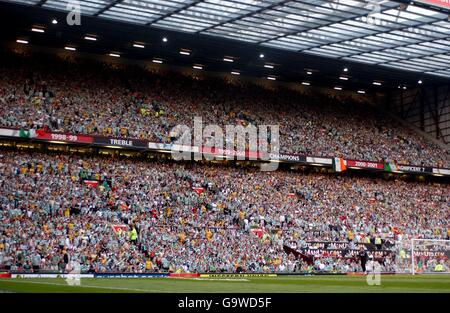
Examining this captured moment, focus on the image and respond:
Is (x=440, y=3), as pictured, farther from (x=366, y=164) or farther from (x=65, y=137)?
(x=65, y=137)

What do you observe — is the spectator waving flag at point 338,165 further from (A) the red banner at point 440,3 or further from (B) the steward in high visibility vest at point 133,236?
(B) the steward in high visibility vest at point 133,236

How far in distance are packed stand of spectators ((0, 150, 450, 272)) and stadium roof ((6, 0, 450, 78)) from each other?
10756 millimetres

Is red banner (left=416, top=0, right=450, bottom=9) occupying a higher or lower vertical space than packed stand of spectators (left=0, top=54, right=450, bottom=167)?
higher

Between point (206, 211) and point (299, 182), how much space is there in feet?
39.6

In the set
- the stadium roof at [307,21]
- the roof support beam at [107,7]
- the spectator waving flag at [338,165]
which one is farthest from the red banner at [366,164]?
the roof support beam at [107,7]

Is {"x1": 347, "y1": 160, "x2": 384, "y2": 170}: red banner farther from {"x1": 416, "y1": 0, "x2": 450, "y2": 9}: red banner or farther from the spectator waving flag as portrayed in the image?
{"x1": 416, "y1": 0, "x2": 450, "y2": 9}: red banner

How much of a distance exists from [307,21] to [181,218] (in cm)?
1588

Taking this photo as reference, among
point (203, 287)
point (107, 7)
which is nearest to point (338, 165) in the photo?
point (107, 7)

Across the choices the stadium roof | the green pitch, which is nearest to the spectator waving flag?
the stadium roof

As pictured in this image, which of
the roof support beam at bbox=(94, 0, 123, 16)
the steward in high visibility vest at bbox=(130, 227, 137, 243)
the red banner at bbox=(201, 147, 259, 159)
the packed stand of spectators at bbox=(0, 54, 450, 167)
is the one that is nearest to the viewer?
the roof support beam at bbox=(94, 0, 123, 16)

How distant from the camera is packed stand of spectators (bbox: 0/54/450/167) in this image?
173 ft

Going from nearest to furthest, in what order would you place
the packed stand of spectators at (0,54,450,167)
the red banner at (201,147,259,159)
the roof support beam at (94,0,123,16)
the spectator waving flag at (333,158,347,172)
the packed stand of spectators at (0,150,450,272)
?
1. the packed stand of spectators at (0,150,450,272)
2. the roof support beam at (94,0,123,16)
3. the packed stand of spectators at (0,54,450,167)
4. the red banner at (201,147,259,159)
5. the spectator waving flag at (333,158,347,172)

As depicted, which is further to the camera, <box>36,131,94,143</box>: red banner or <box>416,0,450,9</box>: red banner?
<box>36,131,94,143</box>: red banner
